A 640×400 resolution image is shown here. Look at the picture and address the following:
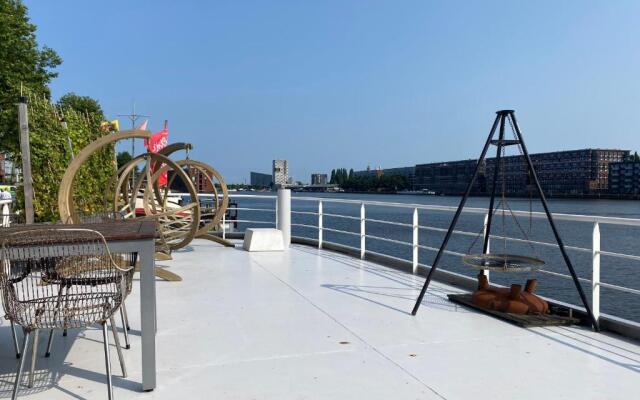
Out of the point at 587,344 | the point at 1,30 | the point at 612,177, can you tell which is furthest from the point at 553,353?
the point at 612,177

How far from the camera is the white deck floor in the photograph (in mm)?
2646

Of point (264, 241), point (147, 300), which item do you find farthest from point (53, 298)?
point (264, 241)

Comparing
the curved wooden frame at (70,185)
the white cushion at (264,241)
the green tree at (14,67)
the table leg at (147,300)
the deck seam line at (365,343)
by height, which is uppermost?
the green tree at (14,67)

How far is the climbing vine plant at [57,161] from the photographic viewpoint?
7.09 metres

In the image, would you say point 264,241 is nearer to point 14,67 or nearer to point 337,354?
point 337,354

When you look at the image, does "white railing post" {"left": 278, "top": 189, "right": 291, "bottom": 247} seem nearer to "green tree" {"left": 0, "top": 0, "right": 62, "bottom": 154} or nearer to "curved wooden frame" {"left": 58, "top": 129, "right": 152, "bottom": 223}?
"curved wooden frame" {"left": 58, "top": 129, "right": 152, "bottom": 223}

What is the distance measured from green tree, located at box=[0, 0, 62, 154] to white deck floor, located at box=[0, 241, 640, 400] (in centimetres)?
1509

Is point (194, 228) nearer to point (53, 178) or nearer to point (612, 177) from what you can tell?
point (53, 178)

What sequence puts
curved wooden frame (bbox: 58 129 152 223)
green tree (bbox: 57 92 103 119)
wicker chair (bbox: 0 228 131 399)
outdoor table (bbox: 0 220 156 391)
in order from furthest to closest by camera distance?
green tree (bbox: 57 92 103 119) < curved wooden frame (bbox: 58 129 152 223) < outdoor table (bbox: 0 220 156 391) < wicker chair (bbox: 0 228 131 399)

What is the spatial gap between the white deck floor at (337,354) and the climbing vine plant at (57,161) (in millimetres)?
3164

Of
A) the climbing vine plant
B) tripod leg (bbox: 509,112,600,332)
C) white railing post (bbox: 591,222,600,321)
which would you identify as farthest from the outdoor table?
the climbing vine plant

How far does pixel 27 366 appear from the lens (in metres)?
2.99

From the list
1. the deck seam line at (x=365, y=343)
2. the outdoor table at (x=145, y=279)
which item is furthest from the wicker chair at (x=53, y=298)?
the deck seam line at (x=365, y=343)

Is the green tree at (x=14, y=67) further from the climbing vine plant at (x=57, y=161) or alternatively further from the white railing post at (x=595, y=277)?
the white railing post at (x=595, y=277)
